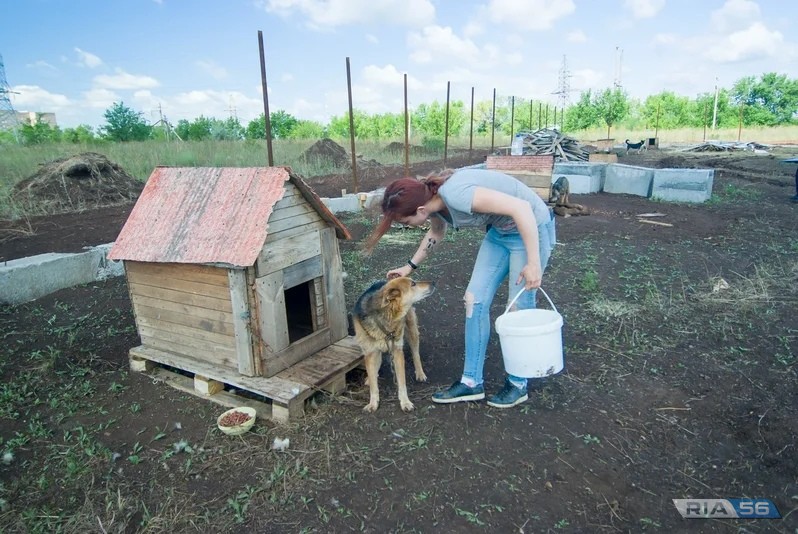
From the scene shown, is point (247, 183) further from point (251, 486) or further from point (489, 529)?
point (489, 529)

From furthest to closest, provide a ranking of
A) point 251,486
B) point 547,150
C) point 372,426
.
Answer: point 547,150 → point 372,426 → point 251,486

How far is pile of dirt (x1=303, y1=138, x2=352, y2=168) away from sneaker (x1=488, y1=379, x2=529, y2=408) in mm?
15109

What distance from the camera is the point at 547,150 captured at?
19.0 meters

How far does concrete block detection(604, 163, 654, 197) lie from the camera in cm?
1234

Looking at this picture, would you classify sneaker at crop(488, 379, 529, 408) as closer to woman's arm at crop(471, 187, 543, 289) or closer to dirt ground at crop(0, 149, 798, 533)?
dirt ground at crop(0, 149, 798, 533)

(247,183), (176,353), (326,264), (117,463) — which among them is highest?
(247,183)

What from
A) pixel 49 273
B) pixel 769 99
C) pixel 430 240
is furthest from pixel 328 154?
pixel 769 99

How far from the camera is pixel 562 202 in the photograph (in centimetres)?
1034

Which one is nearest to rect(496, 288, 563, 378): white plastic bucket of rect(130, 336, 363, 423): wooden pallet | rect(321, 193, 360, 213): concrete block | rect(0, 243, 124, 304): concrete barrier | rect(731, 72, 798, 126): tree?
rect(130, 336, 363, 423): wooden pallet

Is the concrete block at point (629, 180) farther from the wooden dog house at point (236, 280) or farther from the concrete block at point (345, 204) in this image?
the wooden dog house at point (236, 280)

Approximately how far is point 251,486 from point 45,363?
2.55 meters

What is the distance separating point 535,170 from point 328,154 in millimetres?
10083

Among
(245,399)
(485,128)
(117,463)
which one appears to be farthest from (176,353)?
(485,128)

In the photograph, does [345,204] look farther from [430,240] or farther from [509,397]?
[509,397]
